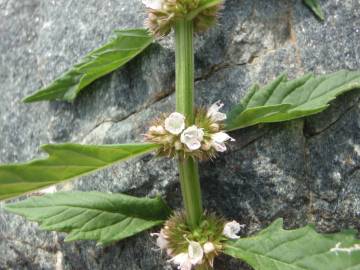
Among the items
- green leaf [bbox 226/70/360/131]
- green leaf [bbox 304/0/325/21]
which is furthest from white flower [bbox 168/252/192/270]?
green leaf [bbox 304/0/325/21]

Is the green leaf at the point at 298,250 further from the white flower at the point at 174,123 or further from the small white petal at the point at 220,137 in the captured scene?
the white flower at the point at 174,123

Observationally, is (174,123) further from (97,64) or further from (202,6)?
(97,64)

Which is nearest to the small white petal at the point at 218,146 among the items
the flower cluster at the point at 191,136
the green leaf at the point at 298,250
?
the flower cluster at the point at 191,136

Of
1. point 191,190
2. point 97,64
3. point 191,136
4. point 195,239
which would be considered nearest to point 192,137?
point 191,136

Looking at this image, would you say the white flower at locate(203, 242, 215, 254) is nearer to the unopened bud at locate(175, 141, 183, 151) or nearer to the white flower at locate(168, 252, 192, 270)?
the white flower at locate(168, 252, 192, 270)

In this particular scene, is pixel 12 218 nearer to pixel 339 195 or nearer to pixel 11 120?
pixel 11 120

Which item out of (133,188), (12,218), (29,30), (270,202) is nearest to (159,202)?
(133,188)
